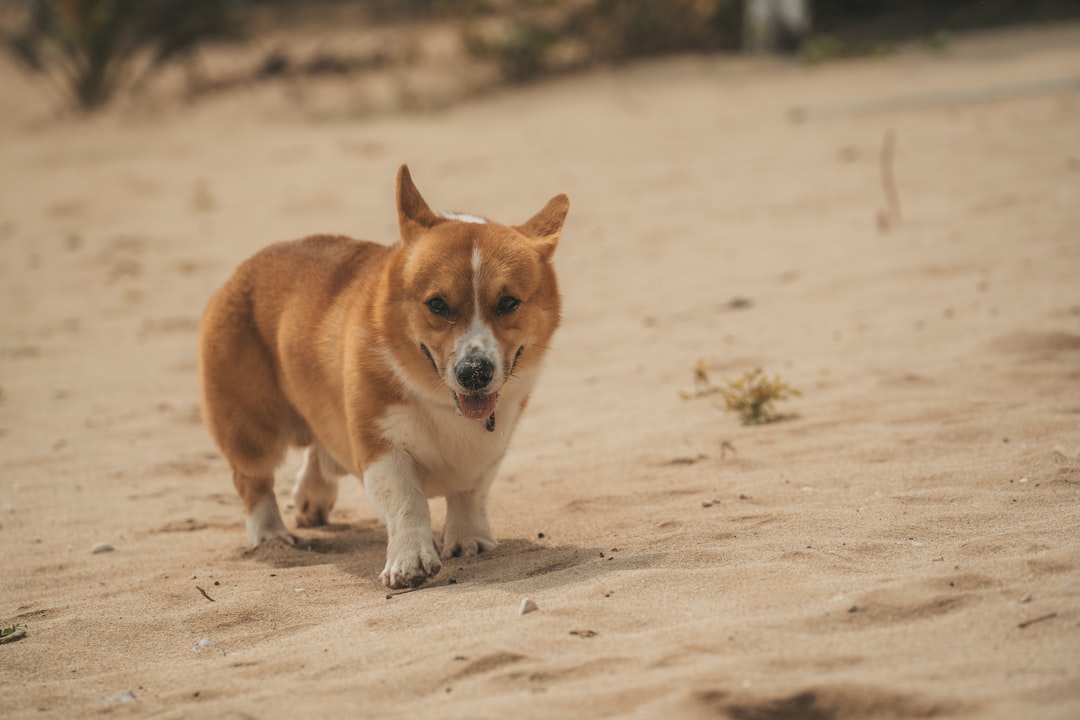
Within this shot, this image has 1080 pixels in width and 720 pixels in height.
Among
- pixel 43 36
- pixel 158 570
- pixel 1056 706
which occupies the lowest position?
pixel 158 570

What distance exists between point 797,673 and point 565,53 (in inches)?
566

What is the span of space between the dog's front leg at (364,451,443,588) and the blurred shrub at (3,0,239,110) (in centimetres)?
1317

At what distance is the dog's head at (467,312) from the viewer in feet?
14.3

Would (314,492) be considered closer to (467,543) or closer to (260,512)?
(260,512)

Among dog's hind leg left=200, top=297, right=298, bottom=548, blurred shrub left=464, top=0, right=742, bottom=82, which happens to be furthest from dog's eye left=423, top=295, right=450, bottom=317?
blurred shrub left=464, top=0, right=742, bottom=82

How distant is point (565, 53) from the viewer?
16734 millimetres

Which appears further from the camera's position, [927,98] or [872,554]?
[927,98]

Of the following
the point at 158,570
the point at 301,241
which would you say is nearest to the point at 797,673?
the point at 158,570

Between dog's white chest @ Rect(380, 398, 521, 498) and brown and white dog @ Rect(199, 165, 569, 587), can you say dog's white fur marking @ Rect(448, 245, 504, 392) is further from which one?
dog's white chest @ Rect(380, 398, 521, 498)

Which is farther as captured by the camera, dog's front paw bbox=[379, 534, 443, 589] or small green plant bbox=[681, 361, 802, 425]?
small green plant bbox=[681, 361, 802, 425]

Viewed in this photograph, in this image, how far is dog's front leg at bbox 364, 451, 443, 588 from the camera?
4.33 m

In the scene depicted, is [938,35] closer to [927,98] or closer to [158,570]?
[927,98]

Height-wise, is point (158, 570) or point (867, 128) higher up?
point (867, 128)

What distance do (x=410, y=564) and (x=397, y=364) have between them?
70 cm
